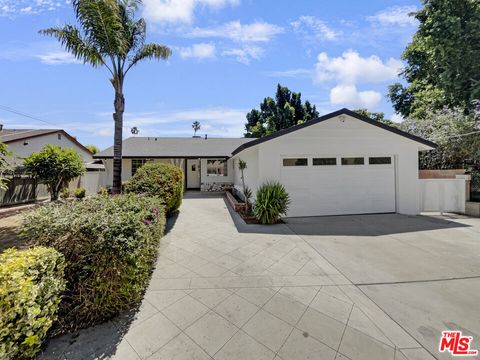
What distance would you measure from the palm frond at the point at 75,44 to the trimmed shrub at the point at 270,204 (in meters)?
8.51

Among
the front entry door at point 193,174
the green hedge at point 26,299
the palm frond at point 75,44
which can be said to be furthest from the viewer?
the front entry door at point 193,174

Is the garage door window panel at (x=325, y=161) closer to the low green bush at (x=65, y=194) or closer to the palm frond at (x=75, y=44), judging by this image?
the palm frond at (x=75, y=44)

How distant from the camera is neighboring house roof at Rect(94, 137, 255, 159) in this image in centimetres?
1659

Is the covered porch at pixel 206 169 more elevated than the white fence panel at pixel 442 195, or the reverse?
the covered porch at pixel 206 169

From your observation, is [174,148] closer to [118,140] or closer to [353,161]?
[118,140]

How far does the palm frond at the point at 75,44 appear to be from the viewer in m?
8.07

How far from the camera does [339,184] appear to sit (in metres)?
8.59

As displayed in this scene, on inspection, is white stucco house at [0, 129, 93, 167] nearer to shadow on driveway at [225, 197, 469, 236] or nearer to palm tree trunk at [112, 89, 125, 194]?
palm tree trunk at [112, 89, 125, 194]

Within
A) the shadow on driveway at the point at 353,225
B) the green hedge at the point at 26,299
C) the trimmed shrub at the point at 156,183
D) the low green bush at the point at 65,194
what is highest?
the trimmed shrub at the point at 156,183

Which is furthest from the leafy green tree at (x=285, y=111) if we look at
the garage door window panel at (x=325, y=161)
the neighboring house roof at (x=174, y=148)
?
the garage door window panel at (x=325, y=161)

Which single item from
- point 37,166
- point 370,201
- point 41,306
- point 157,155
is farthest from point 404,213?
point 37,166

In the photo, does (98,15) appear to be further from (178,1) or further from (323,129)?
(323,129)

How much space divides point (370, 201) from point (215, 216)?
21.0 ft

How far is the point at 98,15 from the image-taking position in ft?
25.4
